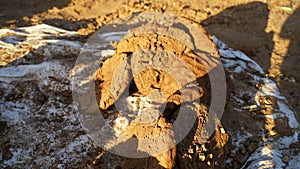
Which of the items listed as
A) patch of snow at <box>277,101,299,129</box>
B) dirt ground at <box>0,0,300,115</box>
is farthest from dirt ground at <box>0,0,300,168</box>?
patch of snow at <box>277,101,299,129</box>

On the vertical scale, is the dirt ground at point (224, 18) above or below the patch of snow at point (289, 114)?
above

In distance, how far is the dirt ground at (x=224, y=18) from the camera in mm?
6055

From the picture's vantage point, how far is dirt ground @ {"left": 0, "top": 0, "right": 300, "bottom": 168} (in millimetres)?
6055

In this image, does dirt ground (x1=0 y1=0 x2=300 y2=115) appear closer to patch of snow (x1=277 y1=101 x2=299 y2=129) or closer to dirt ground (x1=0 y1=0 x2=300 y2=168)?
dirt ground (x1=0 y1=0 x2=300 y2=168)

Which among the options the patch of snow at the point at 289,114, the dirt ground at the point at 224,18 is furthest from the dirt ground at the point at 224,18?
the patch of snow at the point at 289,114

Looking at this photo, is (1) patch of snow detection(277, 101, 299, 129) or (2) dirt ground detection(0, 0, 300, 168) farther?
(2) dirt ground detection(0, 0, 300, 168)

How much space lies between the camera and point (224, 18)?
23.6ft

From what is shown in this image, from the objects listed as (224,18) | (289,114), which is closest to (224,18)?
(224,18)

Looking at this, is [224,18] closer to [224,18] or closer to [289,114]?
[224,18]

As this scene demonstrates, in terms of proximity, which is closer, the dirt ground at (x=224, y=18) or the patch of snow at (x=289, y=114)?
the patch of snow at (x=289, y=114)

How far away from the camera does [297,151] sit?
3.23m

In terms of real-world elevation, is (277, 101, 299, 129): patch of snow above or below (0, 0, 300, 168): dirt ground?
below

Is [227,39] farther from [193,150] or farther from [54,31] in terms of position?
[193,150]

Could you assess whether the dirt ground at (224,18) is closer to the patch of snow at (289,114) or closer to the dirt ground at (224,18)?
the dirt ground at (224,18)
